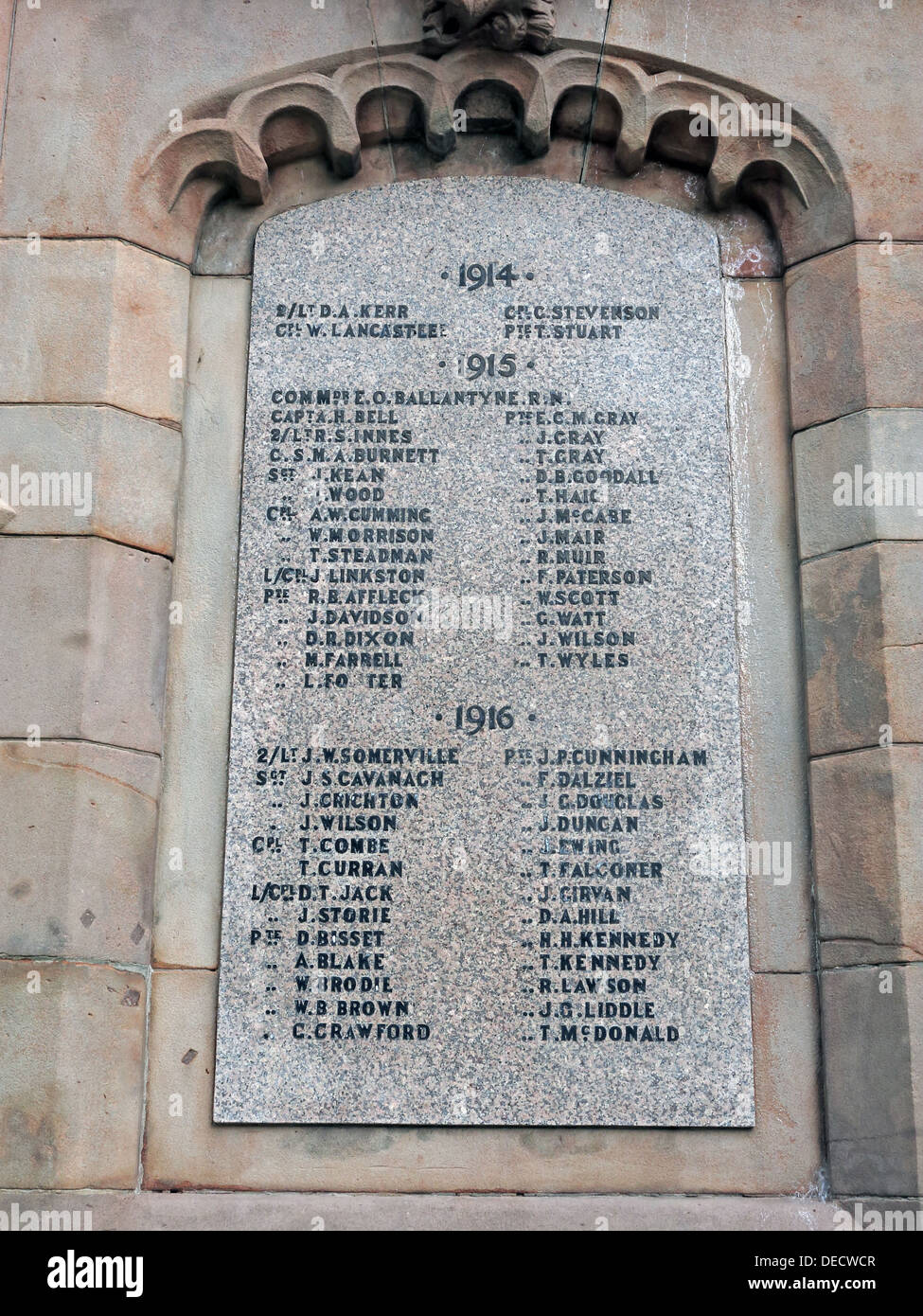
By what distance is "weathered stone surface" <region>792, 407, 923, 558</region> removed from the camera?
522 cm

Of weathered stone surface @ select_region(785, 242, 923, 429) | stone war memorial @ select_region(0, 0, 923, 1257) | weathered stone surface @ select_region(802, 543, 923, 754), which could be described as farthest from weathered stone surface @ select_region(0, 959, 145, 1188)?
weathered stone surface @ select_region(785, 242, 923, 429)

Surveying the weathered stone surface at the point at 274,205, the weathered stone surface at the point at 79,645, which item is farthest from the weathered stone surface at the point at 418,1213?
the weathered stone surface at the point at 274,205

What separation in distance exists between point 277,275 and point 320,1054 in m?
3.01

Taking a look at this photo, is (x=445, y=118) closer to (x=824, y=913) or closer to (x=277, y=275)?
(x=277, y=275)

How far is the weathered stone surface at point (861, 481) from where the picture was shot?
5219 mm

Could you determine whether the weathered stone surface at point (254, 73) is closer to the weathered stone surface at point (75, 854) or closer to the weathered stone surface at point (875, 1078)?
the weathered stone surface at point (75, 854)

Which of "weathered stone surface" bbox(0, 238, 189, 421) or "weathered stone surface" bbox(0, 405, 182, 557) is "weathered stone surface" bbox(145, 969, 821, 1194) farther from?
"weathered stone surface" bbox(0, 238, 189, 421)

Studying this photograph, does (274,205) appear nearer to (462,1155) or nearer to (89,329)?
(89,329)

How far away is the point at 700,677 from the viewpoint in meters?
5.22

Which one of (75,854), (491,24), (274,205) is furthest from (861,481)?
(75,854)

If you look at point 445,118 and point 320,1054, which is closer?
point 320,1054

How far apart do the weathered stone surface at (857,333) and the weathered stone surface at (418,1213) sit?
2872 millimetres
